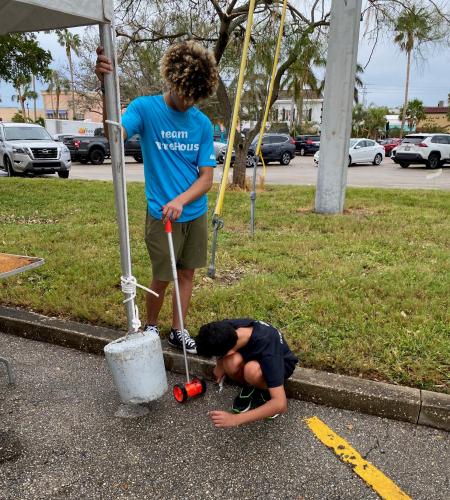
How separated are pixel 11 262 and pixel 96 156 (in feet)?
73.3

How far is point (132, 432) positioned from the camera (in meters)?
2.66

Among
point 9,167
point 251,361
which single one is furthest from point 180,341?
point 9,167

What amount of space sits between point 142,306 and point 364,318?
1.80m

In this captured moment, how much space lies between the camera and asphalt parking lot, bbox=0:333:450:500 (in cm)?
225

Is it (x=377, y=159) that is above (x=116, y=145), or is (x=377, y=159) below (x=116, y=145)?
below

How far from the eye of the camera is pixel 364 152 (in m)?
25.3

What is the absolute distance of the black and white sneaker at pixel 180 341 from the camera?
335cm

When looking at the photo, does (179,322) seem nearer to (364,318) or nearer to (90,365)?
(90,365)

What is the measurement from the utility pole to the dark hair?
5793 millimetres

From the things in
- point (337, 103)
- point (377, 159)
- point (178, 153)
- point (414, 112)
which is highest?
point (414, 112)

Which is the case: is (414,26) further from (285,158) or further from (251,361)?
(285,158)

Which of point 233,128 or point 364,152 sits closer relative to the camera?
point 233,128

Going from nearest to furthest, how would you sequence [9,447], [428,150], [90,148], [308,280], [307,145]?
[9,447], [308,280], [428,150], [90,148], [307,145]

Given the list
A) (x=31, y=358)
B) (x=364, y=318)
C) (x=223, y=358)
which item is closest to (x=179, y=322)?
(x=223, y=358)
